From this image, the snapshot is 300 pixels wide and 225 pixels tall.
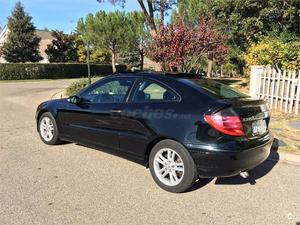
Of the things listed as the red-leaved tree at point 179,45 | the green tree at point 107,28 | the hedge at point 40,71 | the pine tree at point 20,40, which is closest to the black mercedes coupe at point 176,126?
the red-leaved tree at point 179,45

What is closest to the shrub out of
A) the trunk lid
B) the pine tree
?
the trunk lid

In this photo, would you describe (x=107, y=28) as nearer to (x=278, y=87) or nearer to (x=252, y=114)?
(x=278, y=87)

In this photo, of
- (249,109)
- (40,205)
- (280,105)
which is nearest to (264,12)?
(280,105)

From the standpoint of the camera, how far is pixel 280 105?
377 inches

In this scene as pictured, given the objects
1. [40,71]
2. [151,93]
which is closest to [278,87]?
[151,93]

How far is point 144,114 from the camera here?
4.38 meters

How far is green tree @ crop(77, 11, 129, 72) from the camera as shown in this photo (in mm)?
36562

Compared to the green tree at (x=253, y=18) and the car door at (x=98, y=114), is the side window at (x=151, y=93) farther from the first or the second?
the green tree at (x=253, y=18)

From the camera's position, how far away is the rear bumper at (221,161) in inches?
149

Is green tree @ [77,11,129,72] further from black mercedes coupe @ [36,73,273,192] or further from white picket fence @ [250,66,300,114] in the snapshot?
black mercedes coupe @ [36,73,273,192]

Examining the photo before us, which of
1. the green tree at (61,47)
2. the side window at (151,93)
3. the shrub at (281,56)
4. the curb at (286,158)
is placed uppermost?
the green tree at (61,47)

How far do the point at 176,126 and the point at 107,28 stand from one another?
34.4 m

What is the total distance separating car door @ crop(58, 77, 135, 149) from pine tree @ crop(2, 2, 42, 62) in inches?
1425

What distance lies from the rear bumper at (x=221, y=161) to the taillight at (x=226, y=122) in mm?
244
